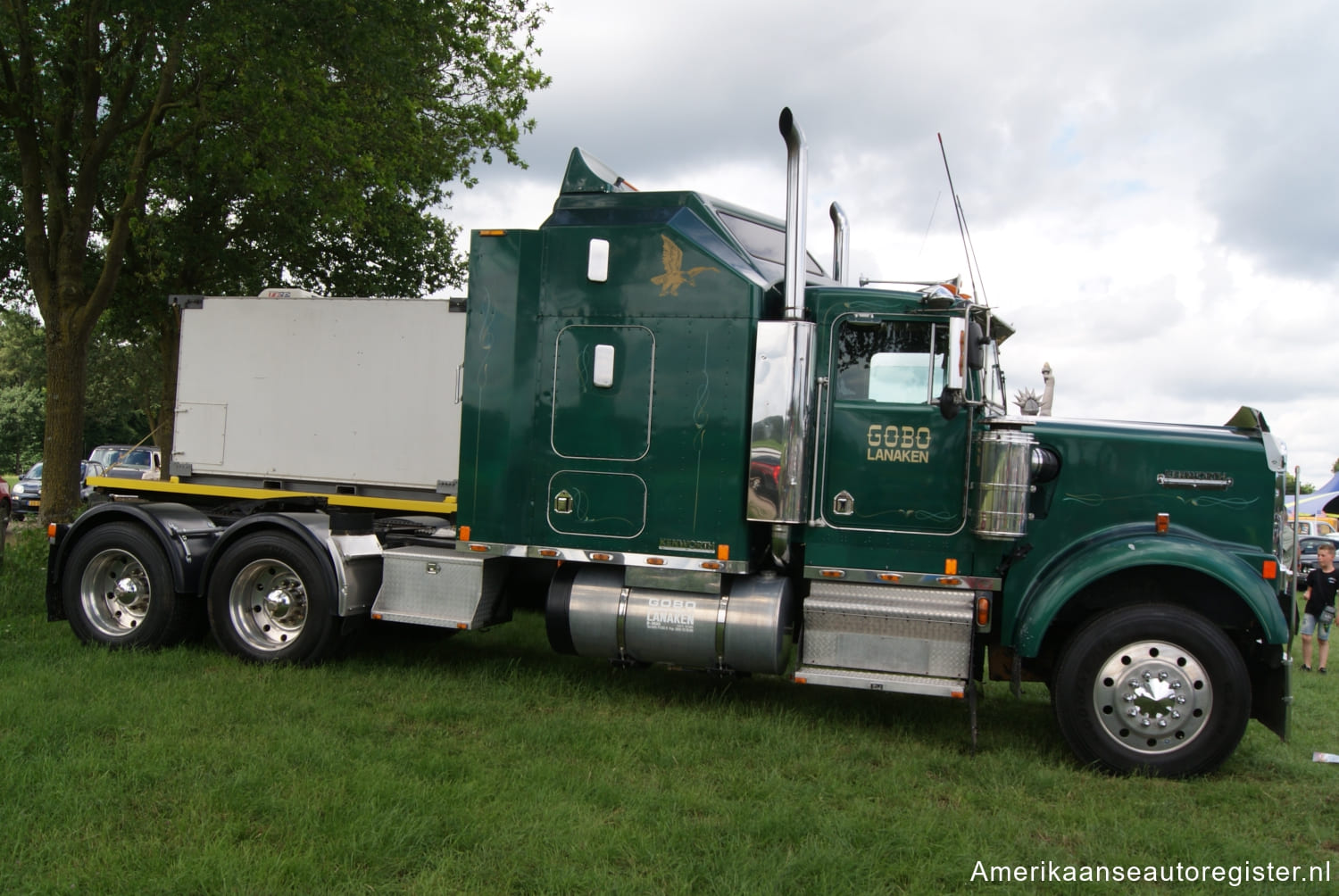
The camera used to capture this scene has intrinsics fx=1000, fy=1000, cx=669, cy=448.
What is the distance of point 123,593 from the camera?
333 inches

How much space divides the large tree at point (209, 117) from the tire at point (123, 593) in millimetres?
3659

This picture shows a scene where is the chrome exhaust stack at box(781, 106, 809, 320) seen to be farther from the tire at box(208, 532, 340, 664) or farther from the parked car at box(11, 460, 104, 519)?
the parked car at box(11, 460, 104, 519)

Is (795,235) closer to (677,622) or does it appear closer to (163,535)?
(677,622)

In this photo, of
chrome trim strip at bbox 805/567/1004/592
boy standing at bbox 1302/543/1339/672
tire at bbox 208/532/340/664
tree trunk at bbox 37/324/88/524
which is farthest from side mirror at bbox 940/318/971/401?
tree trunk at bbox 37/324/88/524

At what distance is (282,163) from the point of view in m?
13.1

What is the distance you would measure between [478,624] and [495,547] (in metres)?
0.67

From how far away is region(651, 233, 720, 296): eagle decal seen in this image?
22.3ft

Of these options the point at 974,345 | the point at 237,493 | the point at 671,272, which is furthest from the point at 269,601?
the point at 974,345

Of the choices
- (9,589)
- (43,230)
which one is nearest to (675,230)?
(9,589)

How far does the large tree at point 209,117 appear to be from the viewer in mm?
11633

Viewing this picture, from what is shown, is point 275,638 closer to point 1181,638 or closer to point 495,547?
point 495,547

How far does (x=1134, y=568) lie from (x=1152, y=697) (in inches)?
31.2

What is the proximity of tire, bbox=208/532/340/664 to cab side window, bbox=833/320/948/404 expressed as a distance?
4279 millimetres

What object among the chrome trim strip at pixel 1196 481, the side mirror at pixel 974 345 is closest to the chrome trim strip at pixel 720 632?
the side mirror at pixel 974 345
